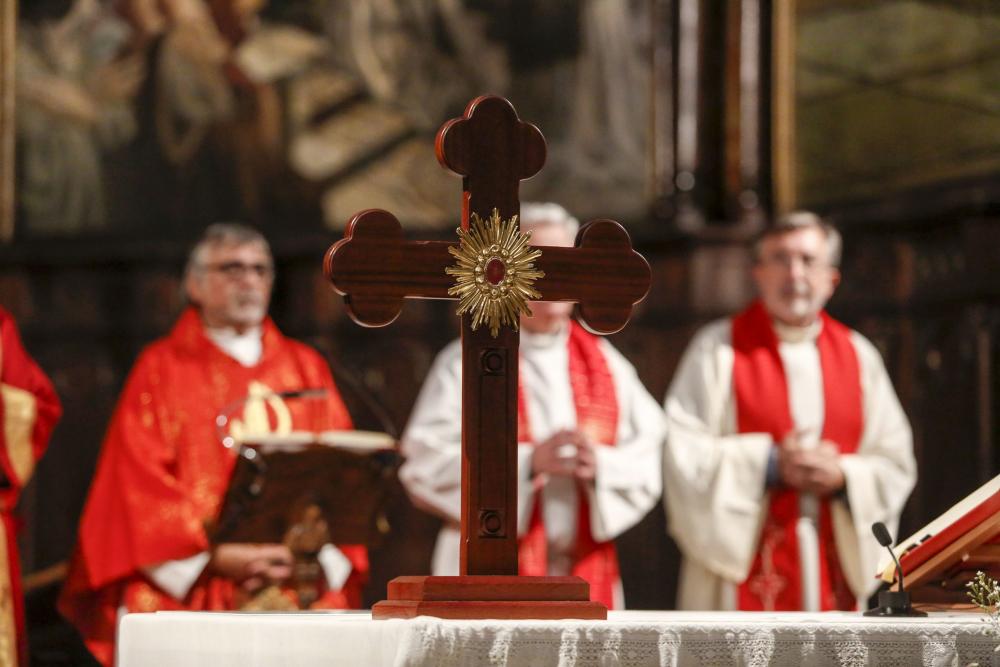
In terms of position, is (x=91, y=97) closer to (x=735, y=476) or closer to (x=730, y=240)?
(x=730, y=240)

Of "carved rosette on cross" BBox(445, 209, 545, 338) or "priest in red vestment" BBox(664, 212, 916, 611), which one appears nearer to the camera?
"carved rosette on cross" BBox(445, 209, 545, 338)

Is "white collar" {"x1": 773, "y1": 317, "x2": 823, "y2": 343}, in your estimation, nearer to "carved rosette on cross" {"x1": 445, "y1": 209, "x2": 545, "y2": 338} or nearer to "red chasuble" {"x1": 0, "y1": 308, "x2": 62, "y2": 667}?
"red chasuble" {"x1": 0, "y1": 308, "x2": 62, "y2": 667}

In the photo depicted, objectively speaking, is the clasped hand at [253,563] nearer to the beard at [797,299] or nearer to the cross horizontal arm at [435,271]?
the beard at [797,299]

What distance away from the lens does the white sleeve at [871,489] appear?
6059 mm

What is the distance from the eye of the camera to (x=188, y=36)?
8320 millimetres

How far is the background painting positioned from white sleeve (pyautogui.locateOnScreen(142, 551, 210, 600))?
2.59 m

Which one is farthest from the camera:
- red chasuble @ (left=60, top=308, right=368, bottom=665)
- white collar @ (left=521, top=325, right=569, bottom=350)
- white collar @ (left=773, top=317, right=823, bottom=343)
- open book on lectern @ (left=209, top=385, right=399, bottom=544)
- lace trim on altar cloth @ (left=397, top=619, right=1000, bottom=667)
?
A: white collar @ (left=773, top=317, right=823, bottom=343)

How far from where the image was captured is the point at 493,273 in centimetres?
335

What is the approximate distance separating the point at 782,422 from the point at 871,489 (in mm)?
475

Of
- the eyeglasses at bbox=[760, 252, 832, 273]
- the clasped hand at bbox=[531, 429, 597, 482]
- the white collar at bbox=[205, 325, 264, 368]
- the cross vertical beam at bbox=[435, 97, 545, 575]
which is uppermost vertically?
the eyeglasses at bbox=[760, 252, 832, 273]

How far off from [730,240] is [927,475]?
1406mm

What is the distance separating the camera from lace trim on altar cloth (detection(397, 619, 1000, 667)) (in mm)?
2834

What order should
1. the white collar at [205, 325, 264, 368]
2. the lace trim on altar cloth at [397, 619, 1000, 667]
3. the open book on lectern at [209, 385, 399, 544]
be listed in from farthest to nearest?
the white collar at [205, 325, 264, 368], the open book on lectern at [209, 385, 399, 544], the lace trim on altar cloth at [397, 619, 1000, 667]

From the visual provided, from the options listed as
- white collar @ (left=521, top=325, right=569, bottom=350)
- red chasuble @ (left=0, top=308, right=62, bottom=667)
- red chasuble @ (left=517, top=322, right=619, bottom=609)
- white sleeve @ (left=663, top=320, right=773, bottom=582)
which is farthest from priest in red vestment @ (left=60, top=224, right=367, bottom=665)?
white sleeve @ (left=663, top=320, right=773, bottom=582)
